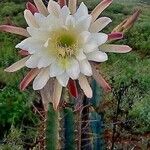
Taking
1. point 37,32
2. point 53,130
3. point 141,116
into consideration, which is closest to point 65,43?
point 37,32

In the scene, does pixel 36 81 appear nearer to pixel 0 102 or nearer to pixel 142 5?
pixel 0 102

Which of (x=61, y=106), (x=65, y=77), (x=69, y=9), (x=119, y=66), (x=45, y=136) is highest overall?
(x=69, y=9)

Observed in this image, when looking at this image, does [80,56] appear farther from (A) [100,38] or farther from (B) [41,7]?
(B) [41,7]

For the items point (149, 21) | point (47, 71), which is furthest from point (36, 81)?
point (149, 21)

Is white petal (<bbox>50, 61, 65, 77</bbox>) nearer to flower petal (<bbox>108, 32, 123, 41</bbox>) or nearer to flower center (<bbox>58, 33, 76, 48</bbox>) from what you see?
flower center (<bbox>58, 33, 76, 48</bbox>)

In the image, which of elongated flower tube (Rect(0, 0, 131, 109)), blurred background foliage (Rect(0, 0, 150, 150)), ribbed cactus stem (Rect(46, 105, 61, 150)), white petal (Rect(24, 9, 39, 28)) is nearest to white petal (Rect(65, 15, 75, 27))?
elongated flower tube (Rect(0, 0, 131, 109))

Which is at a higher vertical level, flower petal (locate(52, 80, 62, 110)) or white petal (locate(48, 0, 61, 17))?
white petal (locate(48, 0, 61, 17))

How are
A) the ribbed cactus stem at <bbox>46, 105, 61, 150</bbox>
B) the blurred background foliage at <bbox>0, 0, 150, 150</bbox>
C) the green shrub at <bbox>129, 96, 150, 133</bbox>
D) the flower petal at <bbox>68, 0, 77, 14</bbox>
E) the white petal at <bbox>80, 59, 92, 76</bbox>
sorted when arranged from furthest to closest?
the green shrub at <bbox>129, 96, 150, 133</bbox>, the blurred background foliage at <bbox>0, 0, 150, 150</bbox>, the ribbed cactus stem at <bbox>46, 105, 61, 150</bbox>, the flower petal at <bbox>68, 0, 77, 14</bbox>, the white petal at <bbox>80, 59, 92, 76</bbox>
